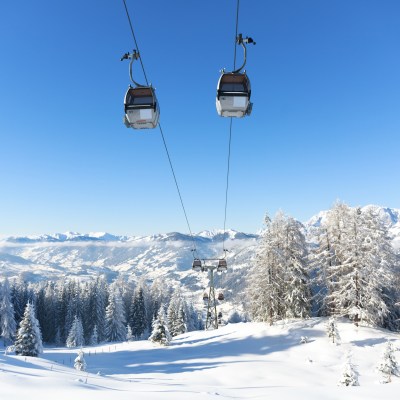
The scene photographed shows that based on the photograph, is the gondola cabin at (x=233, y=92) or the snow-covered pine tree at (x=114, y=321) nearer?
the gondola cabin at (x=233, y=92)

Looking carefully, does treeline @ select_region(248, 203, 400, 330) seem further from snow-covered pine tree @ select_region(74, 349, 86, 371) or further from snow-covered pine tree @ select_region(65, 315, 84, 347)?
snow-covered pine tree @ select_region(65, 315, 84, 347)

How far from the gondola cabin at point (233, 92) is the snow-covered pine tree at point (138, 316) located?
8012 cm

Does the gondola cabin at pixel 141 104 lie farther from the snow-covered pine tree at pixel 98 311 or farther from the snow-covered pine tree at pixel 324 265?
the snow-covered pine tree at pixel 98 311

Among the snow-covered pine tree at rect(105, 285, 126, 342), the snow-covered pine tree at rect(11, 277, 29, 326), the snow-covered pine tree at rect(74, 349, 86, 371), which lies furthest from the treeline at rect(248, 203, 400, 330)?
the snow-covered pine tree at rect(11, 277, 29, 326)

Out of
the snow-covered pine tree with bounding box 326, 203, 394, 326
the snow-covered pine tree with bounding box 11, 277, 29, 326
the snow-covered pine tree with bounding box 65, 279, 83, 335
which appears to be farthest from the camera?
the snow-covered pine tree with bounding box 65, 279, 83, 335

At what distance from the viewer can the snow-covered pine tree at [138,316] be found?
273 feet

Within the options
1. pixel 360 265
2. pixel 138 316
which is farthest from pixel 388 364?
pixel 138 316

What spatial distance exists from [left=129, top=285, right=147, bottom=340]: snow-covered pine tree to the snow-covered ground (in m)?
37.1

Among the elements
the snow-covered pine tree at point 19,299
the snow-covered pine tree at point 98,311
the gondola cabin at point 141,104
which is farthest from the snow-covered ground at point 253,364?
the snow-covered pine tree at point 19,299

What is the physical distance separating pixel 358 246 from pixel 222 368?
58.9ft

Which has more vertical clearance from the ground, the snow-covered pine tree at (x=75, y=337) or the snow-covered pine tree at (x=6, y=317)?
the snow-covered pine tree at (x=6, y=317)

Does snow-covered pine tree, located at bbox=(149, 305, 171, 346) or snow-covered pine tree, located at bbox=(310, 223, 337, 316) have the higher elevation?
snow-covered pine tree, located at bbox=(310, 223, 337, 316)

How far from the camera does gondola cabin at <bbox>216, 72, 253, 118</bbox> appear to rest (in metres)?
9.44

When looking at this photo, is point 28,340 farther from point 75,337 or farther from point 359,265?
point 359,265
